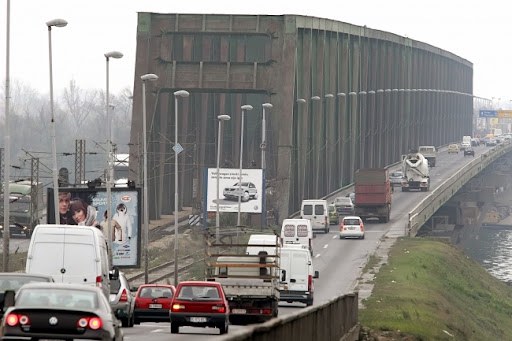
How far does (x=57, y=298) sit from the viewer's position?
65.1ft

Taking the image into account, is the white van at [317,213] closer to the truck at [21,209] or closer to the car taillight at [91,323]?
the truck at [21,209]

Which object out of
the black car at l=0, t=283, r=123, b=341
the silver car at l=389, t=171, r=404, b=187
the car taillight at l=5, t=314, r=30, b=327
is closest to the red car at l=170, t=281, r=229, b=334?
the black car at l=0, t=283, r=123, b=341

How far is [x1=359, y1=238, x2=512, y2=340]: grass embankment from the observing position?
44594mm

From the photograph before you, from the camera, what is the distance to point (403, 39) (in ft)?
563

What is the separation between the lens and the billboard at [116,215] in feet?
206

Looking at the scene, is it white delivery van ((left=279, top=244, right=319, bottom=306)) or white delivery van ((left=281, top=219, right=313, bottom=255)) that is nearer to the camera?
white delivery van ((left=279, top=244, right=319, bottom=306))

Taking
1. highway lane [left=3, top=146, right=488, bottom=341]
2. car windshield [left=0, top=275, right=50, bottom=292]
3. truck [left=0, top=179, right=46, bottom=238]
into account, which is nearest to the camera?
car windshield [left=0, top=275, right=50, bottom=292]

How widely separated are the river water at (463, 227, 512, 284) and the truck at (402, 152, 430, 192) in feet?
32.2

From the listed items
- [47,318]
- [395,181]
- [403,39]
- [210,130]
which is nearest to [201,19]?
[210,130]

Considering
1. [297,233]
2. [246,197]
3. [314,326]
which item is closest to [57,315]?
[314,326]

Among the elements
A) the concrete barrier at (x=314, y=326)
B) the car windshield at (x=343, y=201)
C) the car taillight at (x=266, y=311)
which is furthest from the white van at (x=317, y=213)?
the concrete barrier at (x=314, y=326)

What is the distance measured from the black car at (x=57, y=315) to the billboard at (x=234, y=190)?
75130 mm

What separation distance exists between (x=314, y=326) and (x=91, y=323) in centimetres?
330

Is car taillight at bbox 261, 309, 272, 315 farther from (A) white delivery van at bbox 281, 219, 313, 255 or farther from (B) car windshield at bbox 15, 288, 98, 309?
(A) white delivery van at bbox 281, 219, 313, 255
